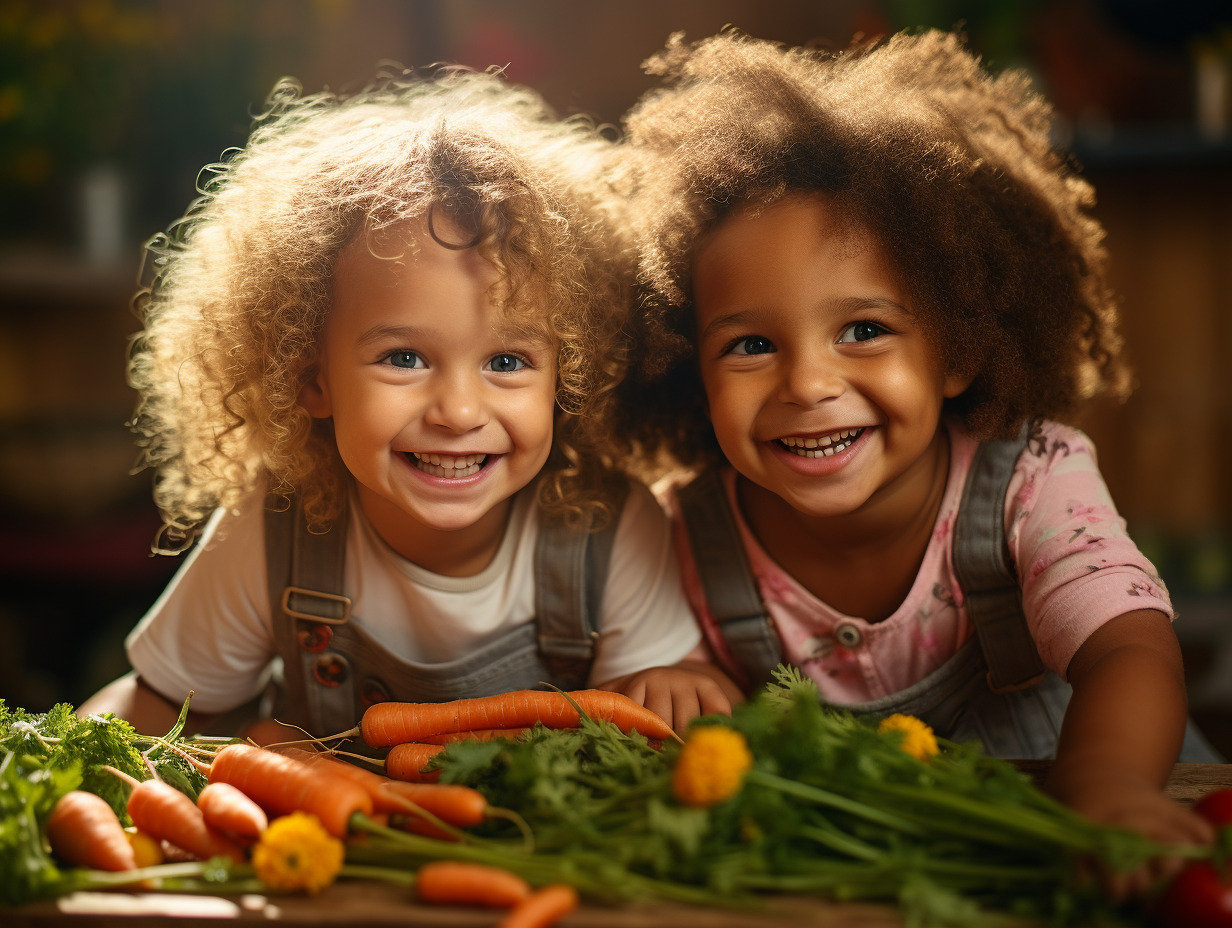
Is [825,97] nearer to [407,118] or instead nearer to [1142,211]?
[407,118]

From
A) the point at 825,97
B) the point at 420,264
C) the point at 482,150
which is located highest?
the point at 825,97

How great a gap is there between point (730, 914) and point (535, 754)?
0.60 feet

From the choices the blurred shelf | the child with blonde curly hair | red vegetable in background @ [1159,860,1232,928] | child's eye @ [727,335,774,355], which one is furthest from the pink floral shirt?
the blurred shelf

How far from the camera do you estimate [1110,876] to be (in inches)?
25.6

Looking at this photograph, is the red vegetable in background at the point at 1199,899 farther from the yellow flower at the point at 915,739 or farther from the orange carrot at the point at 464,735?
the orange carrot at the point at 464,735

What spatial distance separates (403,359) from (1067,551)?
2.11 feet

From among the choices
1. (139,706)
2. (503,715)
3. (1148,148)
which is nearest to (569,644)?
(503,715)

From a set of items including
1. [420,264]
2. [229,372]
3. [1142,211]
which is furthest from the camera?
[1142,211]

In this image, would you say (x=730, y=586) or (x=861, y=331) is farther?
(x=730, y=586)

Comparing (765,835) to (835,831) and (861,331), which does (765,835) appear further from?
(861,331)

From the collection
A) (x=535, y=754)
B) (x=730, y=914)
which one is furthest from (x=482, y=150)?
(x=730, y=914)

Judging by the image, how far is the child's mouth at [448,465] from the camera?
1045 millimetres

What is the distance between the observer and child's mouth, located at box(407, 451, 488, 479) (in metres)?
1.04

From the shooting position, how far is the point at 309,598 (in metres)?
1.13
